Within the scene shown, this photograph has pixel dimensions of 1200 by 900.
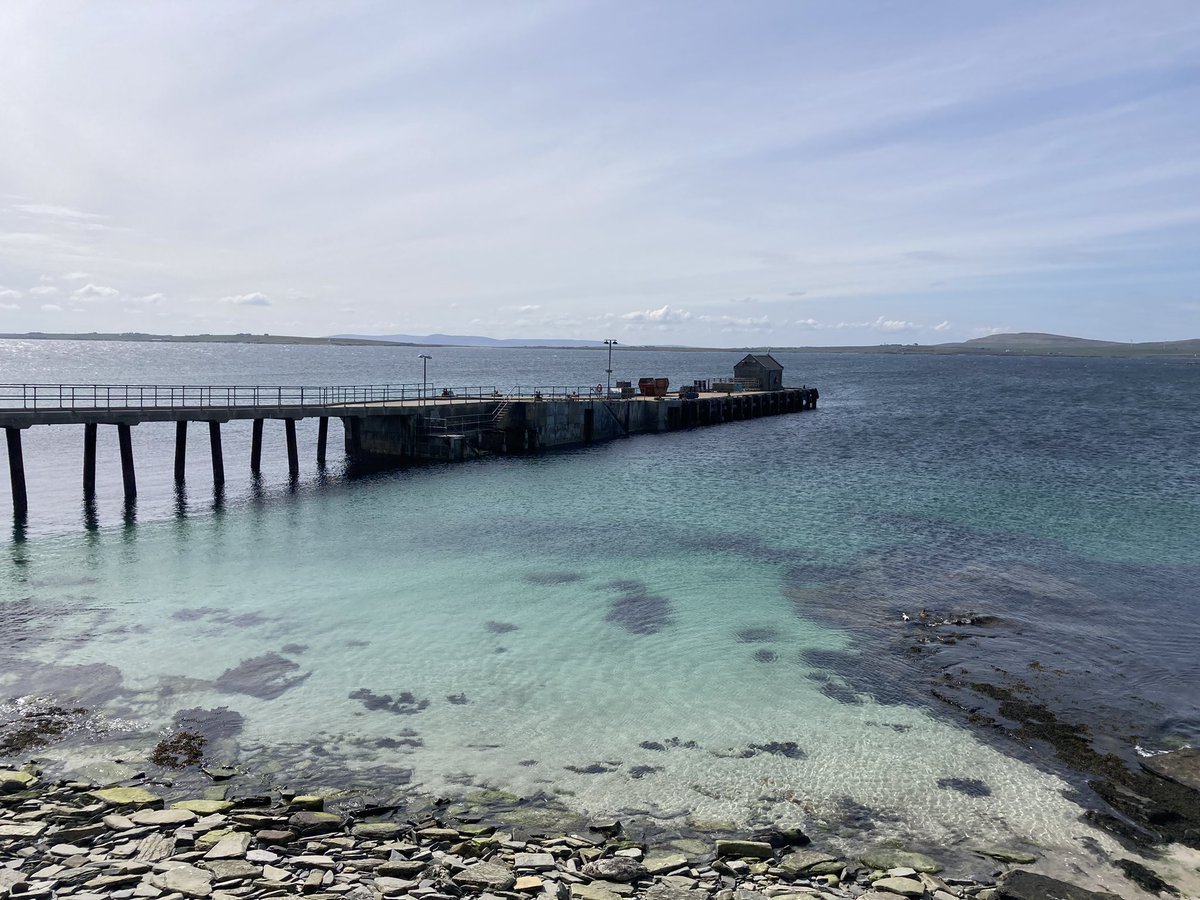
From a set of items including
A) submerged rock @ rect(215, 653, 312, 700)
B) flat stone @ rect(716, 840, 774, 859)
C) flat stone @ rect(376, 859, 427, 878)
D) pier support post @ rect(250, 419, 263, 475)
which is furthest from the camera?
pier support post @ rect(250, 419, 263, 475)

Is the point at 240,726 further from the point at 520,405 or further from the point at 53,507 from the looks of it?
the point at 520,405

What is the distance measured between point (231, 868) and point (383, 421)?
44484mm

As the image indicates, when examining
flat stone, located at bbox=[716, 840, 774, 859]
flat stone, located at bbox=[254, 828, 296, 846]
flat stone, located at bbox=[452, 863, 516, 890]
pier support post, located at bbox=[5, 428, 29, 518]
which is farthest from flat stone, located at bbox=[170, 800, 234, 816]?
pier support post, located at bbox=[5, 428, 29, 518]

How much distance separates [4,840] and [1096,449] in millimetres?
68113

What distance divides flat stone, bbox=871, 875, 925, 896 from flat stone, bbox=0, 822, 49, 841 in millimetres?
11691

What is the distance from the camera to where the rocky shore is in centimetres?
1047

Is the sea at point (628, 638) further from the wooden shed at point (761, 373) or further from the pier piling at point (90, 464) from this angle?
the wooden shed at point (761, 373)

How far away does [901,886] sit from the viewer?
36.8ft

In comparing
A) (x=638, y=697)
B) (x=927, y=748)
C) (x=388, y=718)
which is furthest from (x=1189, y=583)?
(x=388, y=718)

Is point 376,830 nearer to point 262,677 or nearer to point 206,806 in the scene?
point 206,806

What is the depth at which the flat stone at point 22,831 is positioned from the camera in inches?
452

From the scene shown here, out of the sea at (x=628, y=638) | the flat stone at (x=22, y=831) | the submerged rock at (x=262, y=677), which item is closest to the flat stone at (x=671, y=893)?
the sea at (x=628, y=638)

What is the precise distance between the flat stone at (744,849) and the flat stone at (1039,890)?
3127 millimetres

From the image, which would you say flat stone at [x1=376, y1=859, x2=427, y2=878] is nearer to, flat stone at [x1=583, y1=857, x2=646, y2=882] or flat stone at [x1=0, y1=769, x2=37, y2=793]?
flat stone at [x1=583, y1=857, x2=646, y2=882]
